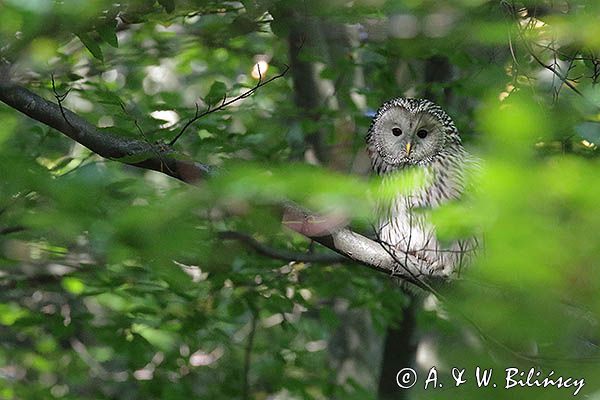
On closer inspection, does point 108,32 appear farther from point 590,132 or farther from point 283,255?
point 283,255

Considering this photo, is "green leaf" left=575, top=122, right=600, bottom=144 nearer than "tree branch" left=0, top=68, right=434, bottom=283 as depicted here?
Yes

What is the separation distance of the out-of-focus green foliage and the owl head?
0.64 feet

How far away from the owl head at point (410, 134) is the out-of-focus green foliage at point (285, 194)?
0.20 meters

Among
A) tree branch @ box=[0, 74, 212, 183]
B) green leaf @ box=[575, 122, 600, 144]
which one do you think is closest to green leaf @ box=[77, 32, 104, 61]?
tree branch @ box=[0, 74, 212, 183]

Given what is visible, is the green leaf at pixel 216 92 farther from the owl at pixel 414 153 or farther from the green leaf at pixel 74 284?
the green leaf at pixel 74 284

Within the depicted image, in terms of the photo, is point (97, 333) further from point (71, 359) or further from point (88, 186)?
point (88, 186)

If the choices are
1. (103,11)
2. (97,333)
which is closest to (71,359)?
(97,333)

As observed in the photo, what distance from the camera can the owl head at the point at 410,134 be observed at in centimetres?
429

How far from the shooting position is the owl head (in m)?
4.29

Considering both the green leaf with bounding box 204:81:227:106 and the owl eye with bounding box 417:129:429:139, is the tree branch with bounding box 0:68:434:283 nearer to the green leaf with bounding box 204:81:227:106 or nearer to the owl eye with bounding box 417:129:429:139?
the green leaf with bounding box 204:81:227:106

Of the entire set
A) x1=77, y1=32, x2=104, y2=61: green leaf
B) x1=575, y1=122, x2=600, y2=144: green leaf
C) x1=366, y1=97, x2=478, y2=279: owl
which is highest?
x1=575, y1=122, x2=600, y2=144: green leaf

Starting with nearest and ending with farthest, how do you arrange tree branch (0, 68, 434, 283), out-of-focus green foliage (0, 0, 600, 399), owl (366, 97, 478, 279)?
out-of-focus green foliage (0, 0, 600, 399) < tree branch (0, 68, 434, 283) < owl (366, 97, 478, 279)

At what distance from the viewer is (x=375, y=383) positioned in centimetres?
671

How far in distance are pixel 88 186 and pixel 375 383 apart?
4479 mm
